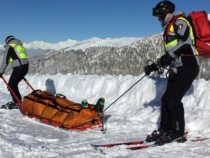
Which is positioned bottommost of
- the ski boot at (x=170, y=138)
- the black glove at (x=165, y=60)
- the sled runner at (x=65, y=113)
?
the ski boot at (x=170, y=138)

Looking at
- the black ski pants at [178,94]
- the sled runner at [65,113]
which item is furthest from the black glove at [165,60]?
the sled runner at [65,113]

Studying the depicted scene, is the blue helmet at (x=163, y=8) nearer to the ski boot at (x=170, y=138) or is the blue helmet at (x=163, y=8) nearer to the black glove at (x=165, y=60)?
the black glove at (x=165, y=60)

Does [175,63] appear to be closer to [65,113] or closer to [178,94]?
[178,94]

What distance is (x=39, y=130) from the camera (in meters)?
5.00

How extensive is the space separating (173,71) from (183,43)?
0.51 meters

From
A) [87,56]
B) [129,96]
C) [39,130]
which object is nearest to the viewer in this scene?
[39,130]

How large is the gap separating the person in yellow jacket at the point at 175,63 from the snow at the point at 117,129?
0.90ft

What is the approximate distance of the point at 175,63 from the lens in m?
4.18

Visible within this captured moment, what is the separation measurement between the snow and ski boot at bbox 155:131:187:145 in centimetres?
10

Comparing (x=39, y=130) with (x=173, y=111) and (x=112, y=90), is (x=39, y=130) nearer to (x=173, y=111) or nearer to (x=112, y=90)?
(x=173, y=111)

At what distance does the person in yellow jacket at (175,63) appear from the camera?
154 inches

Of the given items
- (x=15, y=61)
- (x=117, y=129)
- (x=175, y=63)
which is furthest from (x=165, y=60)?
(x=15, y=61)

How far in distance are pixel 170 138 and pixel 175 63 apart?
1256 mm

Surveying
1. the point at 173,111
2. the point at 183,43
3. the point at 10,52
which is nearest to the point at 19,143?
the point at 173,111
